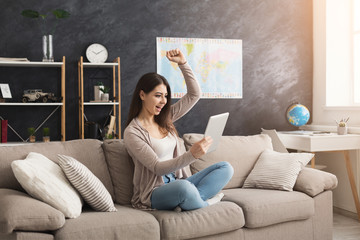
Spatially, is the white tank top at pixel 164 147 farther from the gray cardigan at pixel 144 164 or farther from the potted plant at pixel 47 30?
the potted plant at pixel 47 30

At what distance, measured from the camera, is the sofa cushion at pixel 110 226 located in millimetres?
2230

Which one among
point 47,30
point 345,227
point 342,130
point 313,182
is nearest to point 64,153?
point 313,182

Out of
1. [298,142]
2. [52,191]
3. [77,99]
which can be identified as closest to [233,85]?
[298,142]

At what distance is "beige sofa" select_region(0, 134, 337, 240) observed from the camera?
2.19 metres

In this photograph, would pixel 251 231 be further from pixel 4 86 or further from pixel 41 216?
pixel 4 86

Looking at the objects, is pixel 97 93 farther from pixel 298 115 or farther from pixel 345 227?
pixel 345 227

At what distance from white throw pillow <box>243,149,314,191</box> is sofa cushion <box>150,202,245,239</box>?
0.53 meters

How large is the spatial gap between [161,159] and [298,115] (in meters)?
2.47

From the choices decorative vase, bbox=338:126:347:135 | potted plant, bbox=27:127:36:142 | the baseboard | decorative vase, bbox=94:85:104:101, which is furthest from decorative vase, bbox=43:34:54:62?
the baseboard

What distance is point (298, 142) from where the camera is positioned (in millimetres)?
4270

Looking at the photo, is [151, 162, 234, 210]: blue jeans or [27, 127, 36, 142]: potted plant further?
[27, 127, 36, 142]: potted plant

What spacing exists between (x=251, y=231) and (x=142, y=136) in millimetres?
930

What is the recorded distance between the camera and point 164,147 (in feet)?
9.03

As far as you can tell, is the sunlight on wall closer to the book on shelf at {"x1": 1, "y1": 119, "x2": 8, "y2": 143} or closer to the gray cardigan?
the gray cardigan
